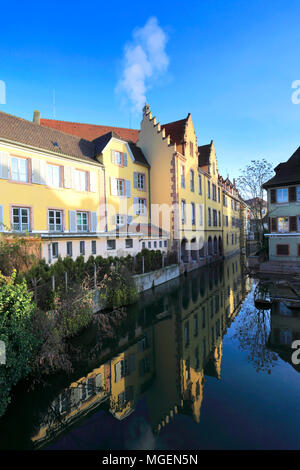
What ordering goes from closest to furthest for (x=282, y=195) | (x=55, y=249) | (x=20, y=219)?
1. (x=20, y=219)
2. (x=55, y=249)
3. (x=282, y=195)

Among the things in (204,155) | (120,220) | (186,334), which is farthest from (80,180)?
(204,155)

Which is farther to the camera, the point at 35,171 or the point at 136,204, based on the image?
the point at 136,204

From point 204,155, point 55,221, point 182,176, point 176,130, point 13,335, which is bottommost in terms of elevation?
point 13,335

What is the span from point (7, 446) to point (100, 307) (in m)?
7.97

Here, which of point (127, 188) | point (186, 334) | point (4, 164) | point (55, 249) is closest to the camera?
point (186, 334)

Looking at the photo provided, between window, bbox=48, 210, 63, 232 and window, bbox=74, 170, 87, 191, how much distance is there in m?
2.68

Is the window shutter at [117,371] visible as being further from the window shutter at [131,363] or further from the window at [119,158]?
the window at [119,158]

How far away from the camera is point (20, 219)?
49.1 ft

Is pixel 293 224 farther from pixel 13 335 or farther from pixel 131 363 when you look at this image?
pixel 13 335

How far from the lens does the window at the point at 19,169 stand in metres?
14.7

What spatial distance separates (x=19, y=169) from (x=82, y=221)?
5630mm

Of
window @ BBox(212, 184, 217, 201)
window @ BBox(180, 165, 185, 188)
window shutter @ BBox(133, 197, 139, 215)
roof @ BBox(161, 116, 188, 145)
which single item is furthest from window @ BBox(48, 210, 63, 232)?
window @ BBox(212, 184, 217, 201)

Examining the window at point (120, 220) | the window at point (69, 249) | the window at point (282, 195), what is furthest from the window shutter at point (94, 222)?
the window at point (282, 195)

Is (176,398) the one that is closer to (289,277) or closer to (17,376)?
(17,376)
